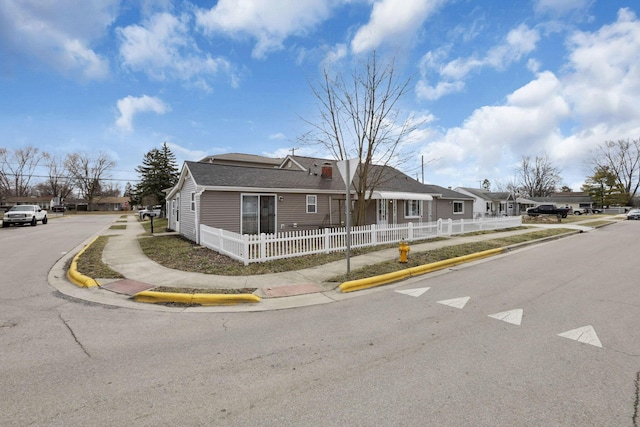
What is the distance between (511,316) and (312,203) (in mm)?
11847

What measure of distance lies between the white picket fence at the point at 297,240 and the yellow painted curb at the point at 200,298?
2.87 metres

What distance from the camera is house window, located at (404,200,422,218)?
20.4 metres

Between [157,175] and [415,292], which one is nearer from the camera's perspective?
[415,292]

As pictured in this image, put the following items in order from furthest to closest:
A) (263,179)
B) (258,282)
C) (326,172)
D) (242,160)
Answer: (242,160) → (326,172) → (263,179) → (258,282)

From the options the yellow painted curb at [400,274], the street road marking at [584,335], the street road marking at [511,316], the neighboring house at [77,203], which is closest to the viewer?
the street road marking at [584,335]

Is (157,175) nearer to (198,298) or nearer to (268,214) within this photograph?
(268,214)

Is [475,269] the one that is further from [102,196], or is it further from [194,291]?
[102,196]

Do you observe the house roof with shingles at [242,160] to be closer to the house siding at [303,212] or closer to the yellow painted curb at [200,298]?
the house siding at [303,212]

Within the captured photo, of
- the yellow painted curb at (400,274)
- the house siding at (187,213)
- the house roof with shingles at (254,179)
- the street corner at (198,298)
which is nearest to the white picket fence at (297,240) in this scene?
the house siding at (187,213)

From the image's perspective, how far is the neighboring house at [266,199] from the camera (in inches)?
525

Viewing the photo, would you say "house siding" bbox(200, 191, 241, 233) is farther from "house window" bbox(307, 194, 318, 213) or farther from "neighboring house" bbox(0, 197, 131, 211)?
"neighboring house" bbox(0, 197, 131, 211)

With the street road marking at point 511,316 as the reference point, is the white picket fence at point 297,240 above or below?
above

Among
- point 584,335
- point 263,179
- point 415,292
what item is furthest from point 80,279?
point 584,335

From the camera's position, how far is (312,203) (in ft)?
52.4
